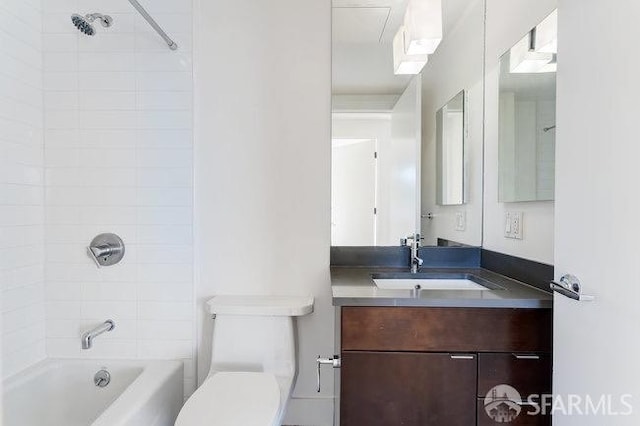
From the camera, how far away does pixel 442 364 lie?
1.22 metres

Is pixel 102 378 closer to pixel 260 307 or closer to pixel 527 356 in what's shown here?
pixel 260 307

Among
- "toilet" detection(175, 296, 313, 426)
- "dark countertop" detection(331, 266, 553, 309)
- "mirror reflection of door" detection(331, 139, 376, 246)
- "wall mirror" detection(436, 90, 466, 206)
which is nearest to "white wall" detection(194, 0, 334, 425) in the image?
"mirror reflection of door" detection(331, 139, 376, 246)

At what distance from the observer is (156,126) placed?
1812mm

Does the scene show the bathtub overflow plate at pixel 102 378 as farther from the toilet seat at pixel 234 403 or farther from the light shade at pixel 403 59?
the light shade at pixel 403 59

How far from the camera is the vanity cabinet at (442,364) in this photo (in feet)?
4.00

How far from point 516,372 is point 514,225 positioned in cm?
63

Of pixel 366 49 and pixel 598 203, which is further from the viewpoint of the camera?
pixel 366 49

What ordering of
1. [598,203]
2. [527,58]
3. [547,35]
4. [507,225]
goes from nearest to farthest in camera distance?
[598,203] → [547,35] → [527,58] → [507,225]

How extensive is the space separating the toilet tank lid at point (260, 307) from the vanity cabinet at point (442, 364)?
48 centimetres

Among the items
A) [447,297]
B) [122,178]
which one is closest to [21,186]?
[122,178]

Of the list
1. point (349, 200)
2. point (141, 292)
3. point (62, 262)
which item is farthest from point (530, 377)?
point (62, 262)

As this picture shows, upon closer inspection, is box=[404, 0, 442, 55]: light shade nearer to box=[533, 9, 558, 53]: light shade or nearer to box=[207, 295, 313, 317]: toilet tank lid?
box=[533, 9, 558, 53]: light shade

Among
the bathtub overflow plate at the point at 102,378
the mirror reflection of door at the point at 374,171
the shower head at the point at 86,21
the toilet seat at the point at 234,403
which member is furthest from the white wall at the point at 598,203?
the bathtub overflow plate at the point at 102,378

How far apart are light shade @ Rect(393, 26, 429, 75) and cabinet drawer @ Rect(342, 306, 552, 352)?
1187mm
